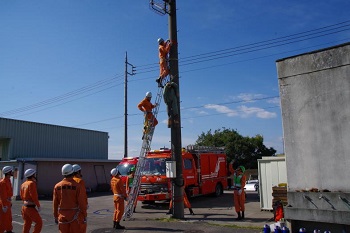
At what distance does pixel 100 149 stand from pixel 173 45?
2764 centimetres

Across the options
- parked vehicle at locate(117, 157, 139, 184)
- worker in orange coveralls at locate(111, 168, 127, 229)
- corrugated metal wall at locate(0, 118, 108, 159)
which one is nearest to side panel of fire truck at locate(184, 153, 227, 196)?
parked vehicle at locate(117, 157, 139, 184)

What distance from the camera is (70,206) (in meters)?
6.77

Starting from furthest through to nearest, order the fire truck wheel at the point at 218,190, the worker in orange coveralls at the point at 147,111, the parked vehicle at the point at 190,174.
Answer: the fire truck wheel at the point at 218,190 → the parked vehicle at the point at 190,174 → the worker in orange coveralls at the point at 147,111

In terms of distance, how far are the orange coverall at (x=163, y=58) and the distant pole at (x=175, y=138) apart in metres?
0.19

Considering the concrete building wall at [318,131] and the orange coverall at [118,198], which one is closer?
the concrete building wall at [318,131]

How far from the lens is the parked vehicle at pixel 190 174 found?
49.5 feet

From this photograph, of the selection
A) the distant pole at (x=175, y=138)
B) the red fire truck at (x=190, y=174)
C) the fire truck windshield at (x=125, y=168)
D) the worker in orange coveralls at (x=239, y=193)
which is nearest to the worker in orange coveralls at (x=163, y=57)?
the distant pole at (x=175, y=138)

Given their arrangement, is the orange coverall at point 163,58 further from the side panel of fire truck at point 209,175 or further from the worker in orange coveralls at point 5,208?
the side panel of fire truck at point 209,175

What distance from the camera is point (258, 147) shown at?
1850 inches

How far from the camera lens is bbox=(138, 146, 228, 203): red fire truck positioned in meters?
15.1

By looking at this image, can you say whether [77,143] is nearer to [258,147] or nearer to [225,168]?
[225,168]

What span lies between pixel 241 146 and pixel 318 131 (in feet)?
133

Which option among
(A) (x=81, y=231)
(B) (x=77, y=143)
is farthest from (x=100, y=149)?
(A) (x=81, y=231)

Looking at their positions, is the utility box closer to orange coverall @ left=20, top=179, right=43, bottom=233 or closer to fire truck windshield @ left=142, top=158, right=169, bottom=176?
fire truck windshield @ left=142, top=158, right=169, bottom=176
